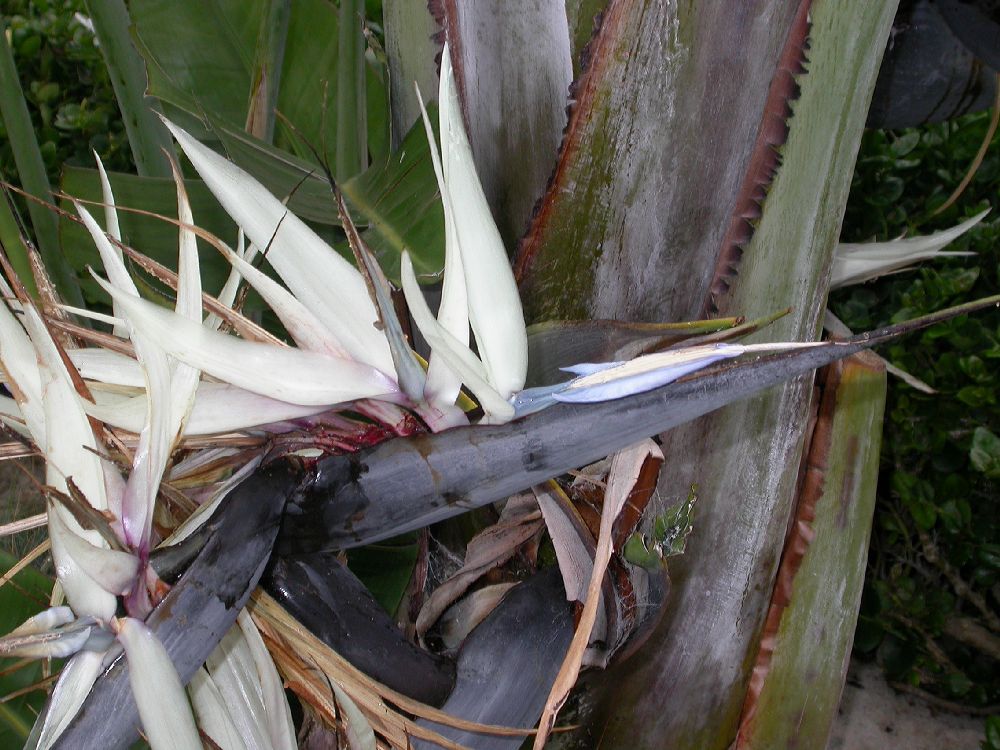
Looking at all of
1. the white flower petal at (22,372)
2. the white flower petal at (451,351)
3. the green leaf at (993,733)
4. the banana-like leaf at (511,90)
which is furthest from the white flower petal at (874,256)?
the green leaf at (993,733)

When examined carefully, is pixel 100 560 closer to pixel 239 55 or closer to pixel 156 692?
pixel 156 692

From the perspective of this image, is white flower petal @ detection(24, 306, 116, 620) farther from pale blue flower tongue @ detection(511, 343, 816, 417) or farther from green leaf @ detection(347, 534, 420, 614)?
green leaf @ detection(347, 534, 420, 614)

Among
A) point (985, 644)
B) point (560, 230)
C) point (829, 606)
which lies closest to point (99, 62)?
point (560, 230)

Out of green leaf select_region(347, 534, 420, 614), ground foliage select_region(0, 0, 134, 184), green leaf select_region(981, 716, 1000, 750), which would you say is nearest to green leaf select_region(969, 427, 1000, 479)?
green leaf select_region(981, 716, 1000, 750)

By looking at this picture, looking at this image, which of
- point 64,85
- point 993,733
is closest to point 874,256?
point 993,733

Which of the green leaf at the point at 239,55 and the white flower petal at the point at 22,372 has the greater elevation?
the green leaf at the point at 239,55

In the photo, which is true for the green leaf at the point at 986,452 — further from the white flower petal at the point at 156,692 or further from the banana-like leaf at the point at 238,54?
the white flower petal at the point at 156,692
